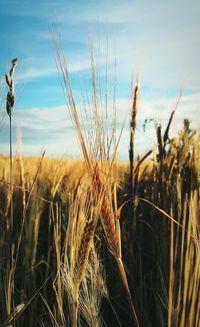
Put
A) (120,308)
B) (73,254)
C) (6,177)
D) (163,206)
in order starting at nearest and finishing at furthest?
(73,254)
(120,308)
(163,206)
(6,177)

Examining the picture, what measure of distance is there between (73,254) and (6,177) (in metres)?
1.58

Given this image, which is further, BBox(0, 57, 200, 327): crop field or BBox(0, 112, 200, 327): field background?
BBox(0, 112, 200, 327): field background

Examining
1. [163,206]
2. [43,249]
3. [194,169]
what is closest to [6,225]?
[43,249]

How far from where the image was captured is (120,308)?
1.60 metres

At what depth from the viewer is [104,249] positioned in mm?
1807

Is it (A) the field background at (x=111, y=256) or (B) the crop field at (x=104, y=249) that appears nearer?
(B) the crop field at (x=104, y=249)

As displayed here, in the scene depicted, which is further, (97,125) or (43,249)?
(43,249)

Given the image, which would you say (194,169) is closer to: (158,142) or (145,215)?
(158,142)

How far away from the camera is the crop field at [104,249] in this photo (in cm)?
84

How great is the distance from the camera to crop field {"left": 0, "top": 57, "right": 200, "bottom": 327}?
0.84 metres

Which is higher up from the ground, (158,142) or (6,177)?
(158,142)

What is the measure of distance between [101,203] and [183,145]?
1.20 metres

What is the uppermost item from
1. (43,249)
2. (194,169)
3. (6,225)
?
(194,169)

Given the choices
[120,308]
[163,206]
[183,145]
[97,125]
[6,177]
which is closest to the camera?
[97,125]
